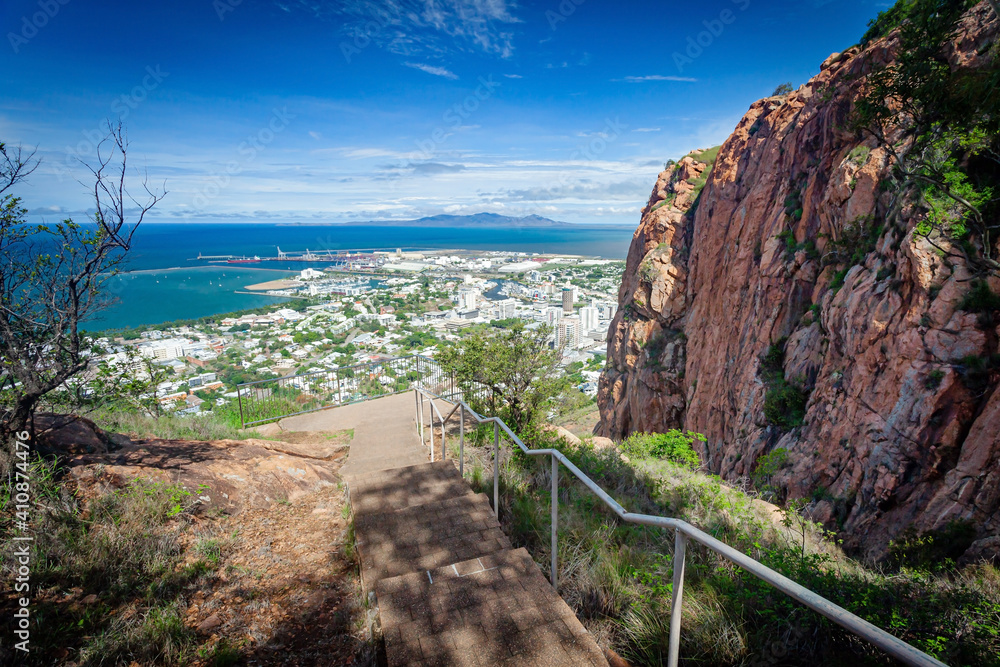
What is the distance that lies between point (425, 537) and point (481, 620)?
1514 mm

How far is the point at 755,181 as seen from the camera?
18641mm

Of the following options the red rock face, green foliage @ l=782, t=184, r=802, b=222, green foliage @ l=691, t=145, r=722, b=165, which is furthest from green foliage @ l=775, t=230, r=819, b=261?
green foliage @ l=691, t=145, r=722, b=165

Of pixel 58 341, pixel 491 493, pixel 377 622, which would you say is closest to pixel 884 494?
pixel 491 493

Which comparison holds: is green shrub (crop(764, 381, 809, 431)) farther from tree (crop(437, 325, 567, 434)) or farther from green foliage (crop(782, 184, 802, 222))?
green foliage (crop(782, 184, 802, 222))

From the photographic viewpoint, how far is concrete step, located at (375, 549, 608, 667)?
8.71 feet

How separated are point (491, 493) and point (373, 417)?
5.25 meters

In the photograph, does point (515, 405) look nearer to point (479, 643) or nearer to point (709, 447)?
point (709, 447)

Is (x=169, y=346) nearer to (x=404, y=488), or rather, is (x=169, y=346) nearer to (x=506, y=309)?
(x=404, y=488)

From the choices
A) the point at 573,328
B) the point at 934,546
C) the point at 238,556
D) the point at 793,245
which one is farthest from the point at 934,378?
the point at 573,328

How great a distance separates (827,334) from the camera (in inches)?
450

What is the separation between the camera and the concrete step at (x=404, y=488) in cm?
502

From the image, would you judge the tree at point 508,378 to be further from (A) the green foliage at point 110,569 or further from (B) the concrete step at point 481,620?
(B) the concrete step at point 481,620

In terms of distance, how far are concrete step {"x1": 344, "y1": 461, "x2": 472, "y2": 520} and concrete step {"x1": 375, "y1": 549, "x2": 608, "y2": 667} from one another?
5.44ft

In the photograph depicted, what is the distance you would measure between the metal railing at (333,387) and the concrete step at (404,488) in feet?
19.3
